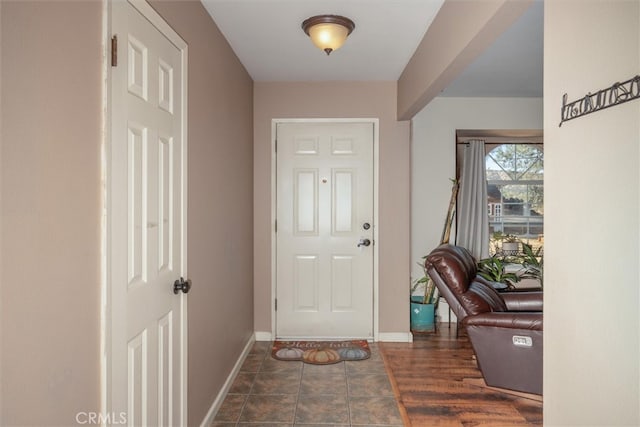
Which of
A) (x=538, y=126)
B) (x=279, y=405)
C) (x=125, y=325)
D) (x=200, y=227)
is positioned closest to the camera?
(x=125, y=325)

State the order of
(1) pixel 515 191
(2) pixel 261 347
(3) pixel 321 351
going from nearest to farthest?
(3) pixel 321 351, (2) pixel 261 347, (1) pixel 515 191

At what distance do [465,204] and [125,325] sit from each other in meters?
3.97

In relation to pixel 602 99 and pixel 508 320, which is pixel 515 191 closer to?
pixel 508 320

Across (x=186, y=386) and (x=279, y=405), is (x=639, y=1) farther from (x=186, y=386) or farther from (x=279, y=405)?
Answer: (x=279, y=405)


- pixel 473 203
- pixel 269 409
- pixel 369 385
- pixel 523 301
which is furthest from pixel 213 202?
pixel 473 203

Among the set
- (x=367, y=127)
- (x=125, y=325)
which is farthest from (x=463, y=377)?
(x=125, y=325)

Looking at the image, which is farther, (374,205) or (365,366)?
(374,205)

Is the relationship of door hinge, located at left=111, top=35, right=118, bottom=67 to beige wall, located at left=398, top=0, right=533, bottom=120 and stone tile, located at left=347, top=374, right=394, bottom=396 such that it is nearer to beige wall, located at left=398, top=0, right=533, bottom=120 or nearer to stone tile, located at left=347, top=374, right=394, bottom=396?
beige wall, located at left=398, top=0, right=533, bottom=120

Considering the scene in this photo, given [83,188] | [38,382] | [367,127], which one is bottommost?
[38,382]

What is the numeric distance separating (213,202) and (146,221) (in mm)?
936

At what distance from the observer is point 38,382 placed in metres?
1.05

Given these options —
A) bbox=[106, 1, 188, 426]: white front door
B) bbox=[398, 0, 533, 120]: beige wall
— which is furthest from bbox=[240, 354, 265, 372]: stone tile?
bbox=[398, 0, 533, 120]: beige wall

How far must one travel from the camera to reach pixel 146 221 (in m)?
1.66

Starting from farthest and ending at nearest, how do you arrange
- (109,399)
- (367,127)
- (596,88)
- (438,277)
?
(367,127) < (438,277) < (109,399) < (596,88)
